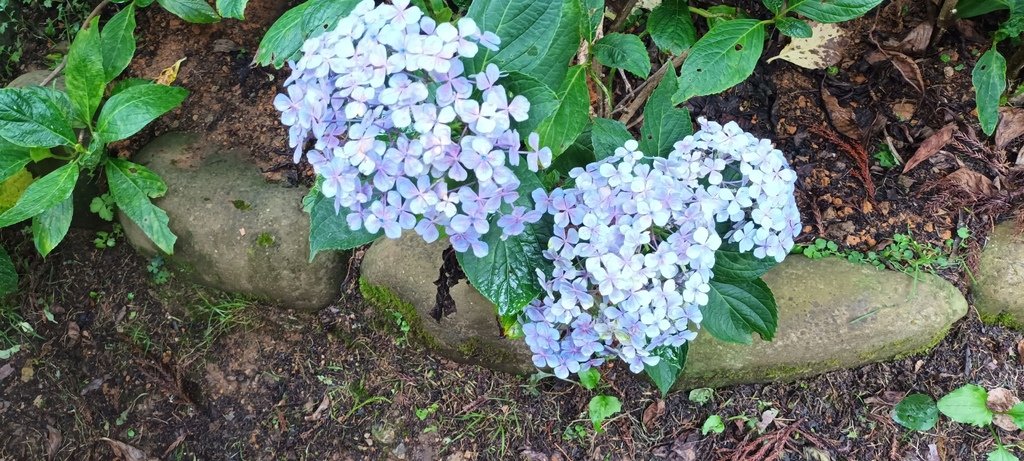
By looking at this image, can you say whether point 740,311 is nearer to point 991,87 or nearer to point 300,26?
point 991,87

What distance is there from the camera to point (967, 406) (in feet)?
6.58

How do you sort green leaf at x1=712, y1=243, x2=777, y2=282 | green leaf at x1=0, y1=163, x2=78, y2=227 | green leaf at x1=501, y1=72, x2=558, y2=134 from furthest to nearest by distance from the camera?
green leaf at x1=0, y1=163, x2=78, y2=227 → green leaf at x1=712, y1=243, x2=777, y2=282 → green leaf at x1=501, y1=72, x2=558, y2=134

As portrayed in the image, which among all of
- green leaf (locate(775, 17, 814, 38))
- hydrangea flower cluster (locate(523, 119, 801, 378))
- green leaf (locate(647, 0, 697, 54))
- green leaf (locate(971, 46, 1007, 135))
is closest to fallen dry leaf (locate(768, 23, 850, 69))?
green leaf (locate(971, 46, 1007, 135))

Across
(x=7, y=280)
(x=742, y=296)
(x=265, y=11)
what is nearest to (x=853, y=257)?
(x=742, y=296)

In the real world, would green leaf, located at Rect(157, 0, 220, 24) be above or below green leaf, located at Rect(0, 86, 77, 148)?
above

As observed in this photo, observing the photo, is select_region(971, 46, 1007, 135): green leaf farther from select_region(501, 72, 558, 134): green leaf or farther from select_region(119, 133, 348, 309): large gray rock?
select_region(119, 133, 348, 309): large gray rock

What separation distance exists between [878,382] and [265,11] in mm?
2500

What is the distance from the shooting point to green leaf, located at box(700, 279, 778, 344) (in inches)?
64.8

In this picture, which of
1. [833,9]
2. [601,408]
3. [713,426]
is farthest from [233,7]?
[713,426]

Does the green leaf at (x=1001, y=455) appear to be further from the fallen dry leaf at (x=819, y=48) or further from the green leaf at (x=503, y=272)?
the green leaf at (x=503, y=272)

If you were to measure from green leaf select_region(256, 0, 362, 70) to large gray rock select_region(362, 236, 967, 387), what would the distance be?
81 centimetres

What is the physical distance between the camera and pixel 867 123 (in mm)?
2398

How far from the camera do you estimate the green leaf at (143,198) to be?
2.16 m

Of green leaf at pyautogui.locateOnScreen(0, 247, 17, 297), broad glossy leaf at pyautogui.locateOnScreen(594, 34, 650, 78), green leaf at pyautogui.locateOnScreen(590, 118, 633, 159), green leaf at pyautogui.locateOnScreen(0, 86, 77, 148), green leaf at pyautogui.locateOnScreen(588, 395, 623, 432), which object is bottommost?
green leaf at pyautogui.locateOnScreen(588, 395, 623, 432)
